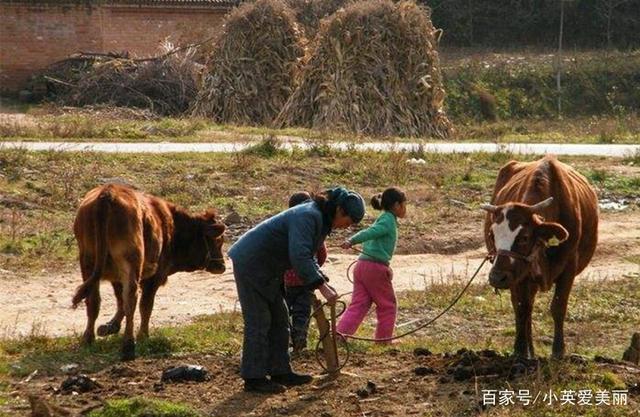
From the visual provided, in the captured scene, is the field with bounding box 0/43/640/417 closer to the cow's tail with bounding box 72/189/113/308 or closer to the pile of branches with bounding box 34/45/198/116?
the cow's tail with bounding box 72/189/113/308

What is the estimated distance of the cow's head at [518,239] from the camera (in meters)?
11.0

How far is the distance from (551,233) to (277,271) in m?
2.39

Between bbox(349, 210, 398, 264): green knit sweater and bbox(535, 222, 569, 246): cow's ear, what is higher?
bbox(535, 222, 569, 246): cow's ear

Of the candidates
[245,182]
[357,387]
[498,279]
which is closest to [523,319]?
[498,279]

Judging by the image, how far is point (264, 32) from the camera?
35750 millimetres

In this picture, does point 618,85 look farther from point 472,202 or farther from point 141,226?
point 141,226

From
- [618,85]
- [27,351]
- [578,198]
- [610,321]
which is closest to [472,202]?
[610,321]

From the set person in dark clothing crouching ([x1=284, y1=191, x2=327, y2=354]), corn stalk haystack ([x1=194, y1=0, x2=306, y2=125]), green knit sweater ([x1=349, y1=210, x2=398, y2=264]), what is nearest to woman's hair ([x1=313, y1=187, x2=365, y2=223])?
person in dark clothing crouching ([x1=284, y1=191, x2=327, y2=354])

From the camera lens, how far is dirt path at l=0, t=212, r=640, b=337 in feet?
45.3

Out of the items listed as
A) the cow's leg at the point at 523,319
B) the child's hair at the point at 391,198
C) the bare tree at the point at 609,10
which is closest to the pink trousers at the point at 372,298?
the child's hair at the point at 391,198

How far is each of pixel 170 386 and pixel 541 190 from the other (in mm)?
3826

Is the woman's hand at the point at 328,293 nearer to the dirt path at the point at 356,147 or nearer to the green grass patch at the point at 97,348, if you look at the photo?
the green grass patch at the point at 97,348

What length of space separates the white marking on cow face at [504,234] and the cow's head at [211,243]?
3341 millimetres

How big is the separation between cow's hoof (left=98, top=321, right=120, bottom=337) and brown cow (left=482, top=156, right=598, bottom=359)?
3.58 meters
